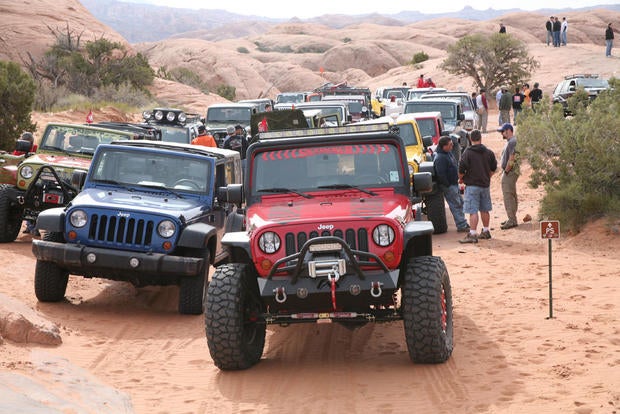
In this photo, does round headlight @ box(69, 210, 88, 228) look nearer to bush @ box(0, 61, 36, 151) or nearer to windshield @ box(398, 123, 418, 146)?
windshield @ box(398, 123, 418, 146)

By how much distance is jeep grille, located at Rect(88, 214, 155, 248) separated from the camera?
33.1 feet

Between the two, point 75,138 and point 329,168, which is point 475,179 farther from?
point 329,168

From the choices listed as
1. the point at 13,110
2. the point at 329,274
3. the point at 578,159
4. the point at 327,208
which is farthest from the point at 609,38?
the point at 329,274

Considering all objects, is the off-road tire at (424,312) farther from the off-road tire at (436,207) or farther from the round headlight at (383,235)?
the off-road tire at (436,207)

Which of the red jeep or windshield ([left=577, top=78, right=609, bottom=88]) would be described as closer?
the red jeep

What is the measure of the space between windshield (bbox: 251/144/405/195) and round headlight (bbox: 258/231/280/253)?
3.27 feet

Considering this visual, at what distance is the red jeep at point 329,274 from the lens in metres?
7.67

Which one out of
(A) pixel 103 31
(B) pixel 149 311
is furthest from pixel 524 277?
(A) pixel 103 31

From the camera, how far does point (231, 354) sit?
789cm

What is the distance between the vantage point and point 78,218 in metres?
10.2

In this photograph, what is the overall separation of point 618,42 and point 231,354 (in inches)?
3157

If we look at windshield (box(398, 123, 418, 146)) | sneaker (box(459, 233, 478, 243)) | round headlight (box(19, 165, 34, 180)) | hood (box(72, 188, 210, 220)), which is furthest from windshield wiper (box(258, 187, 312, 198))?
windshield (box(398, 123, 418, 146))

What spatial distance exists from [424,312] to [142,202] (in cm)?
388

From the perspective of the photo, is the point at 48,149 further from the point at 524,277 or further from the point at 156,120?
the point at 156,120
